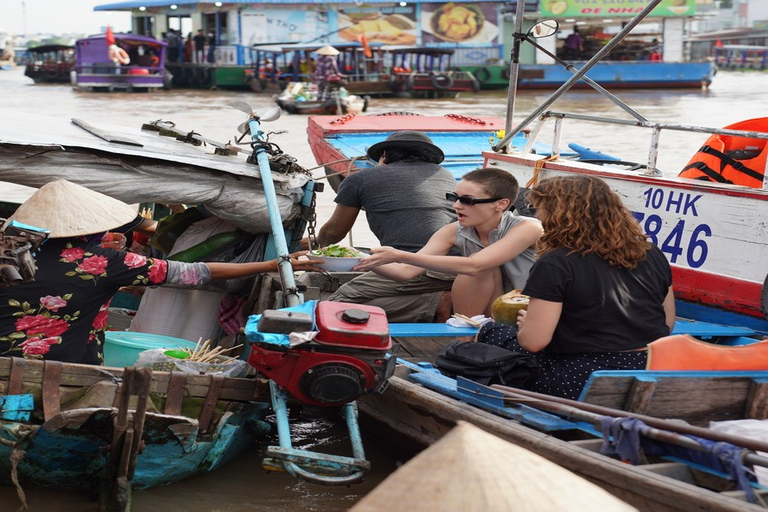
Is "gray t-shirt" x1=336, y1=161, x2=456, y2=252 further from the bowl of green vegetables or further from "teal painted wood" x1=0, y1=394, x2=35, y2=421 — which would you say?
"teal painted wood" x1=0, y1=394, x2=35, y2=421

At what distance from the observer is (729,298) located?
5.17 meters

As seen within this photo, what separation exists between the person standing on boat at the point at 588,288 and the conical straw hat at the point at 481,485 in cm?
189

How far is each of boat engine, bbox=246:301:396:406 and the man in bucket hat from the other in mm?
1398

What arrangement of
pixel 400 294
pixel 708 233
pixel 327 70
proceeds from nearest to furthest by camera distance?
pixel 400 294, pixel 708 233, pixel 327 70

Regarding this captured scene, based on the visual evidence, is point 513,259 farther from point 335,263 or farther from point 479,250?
point 335,263

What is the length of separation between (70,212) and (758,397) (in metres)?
2.72

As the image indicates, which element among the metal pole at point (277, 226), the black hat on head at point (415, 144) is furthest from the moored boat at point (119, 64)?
the black hat on head at point (415, 144)

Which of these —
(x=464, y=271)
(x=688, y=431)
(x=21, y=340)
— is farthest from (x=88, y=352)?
(x=688, y=431)

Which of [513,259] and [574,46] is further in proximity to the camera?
[574,46]

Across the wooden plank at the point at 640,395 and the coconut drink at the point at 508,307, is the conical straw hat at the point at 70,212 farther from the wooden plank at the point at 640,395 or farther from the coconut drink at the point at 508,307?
the wooden plank at the point at 640,395

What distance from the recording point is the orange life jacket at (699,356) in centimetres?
345

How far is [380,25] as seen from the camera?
128 feet

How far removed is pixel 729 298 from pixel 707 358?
1794 millimetres

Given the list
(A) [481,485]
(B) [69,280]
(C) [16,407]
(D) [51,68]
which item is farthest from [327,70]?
(A) [481,485]
